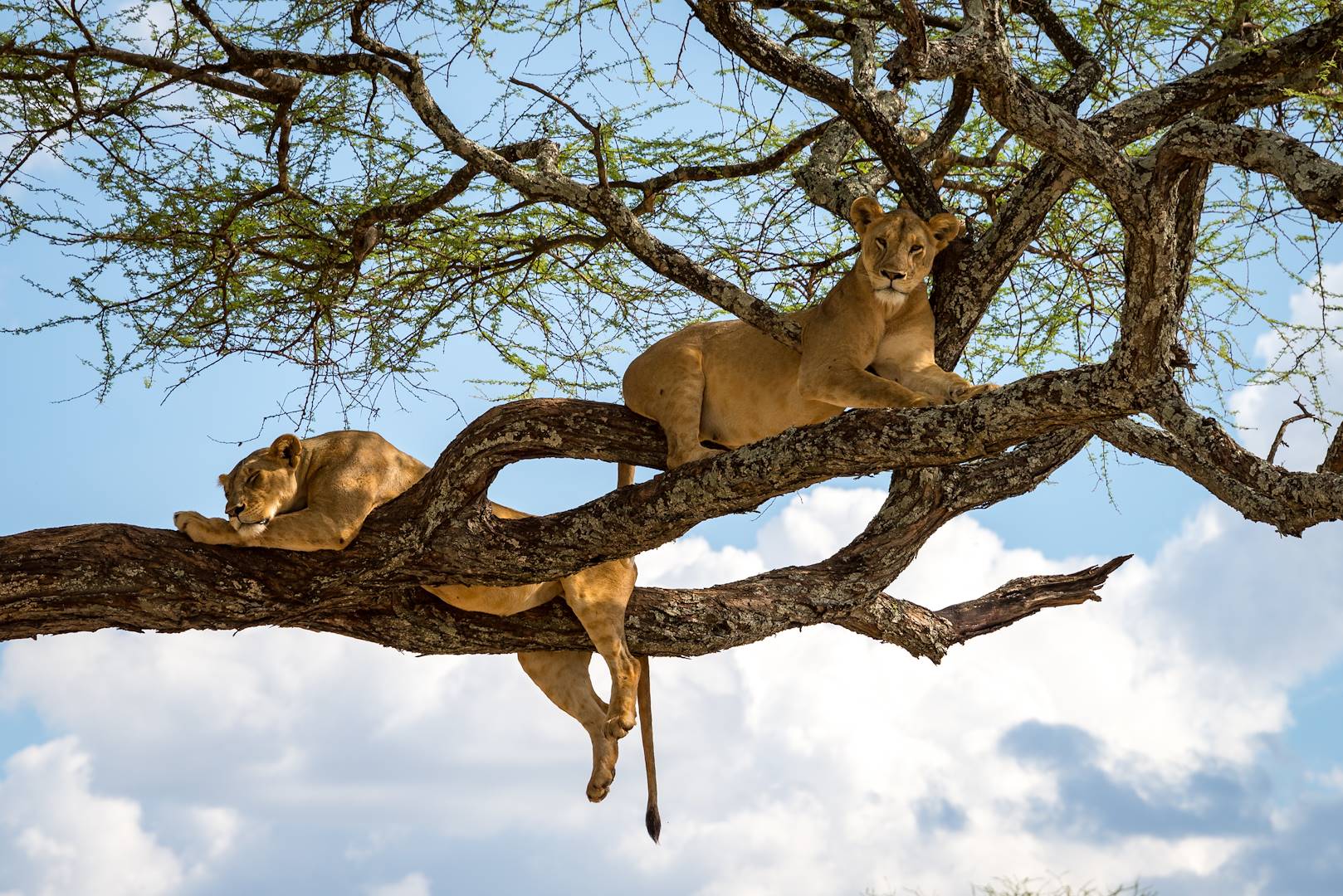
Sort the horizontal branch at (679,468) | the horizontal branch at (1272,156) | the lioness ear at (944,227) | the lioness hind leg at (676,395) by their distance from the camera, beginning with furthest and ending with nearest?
1. the lioness hind leg at (676,395)
2. the lioness ear at (944,227)
3. the horizontal branch at (679,468)
4. the horizontal branch at (1272,156)

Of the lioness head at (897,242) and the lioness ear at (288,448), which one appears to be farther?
the lioness ear at (288,448)

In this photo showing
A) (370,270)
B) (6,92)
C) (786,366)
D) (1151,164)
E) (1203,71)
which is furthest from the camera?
(370,270)

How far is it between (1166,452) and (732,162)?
3081 mm

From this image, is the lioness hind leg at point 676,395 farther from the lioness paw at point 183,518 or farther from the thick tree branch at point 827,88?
the lioness paw at point 183,518

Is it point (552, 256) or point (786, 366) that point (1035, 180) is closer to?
point (786, 366)

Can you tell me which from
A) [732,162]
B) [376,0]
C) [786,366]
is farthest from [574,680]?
[376,0]

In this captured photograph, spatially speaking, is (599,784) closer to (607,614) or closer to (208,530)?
(607,614)

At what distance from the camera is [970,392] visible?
517cm

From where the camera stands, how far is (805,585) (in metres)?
6.88

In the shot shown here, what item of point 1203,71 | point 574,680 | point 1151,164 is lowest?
point 574,680

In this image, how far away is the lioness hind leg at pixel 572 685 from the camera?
6879mm

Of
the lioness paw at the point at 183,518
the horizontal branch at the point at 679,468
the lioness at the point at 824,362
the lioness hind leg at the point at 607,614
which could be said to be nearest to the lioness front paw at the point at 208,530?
the lioness paw at the point at 183,518

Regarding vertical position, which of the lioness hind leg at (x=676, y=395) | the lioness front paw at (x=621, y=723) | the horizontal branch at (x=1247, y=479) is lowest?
the lioness front paw at (x=621, y=723)

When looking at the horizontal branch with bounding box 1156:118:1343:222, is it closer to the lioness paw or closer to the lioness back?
the lioness back
